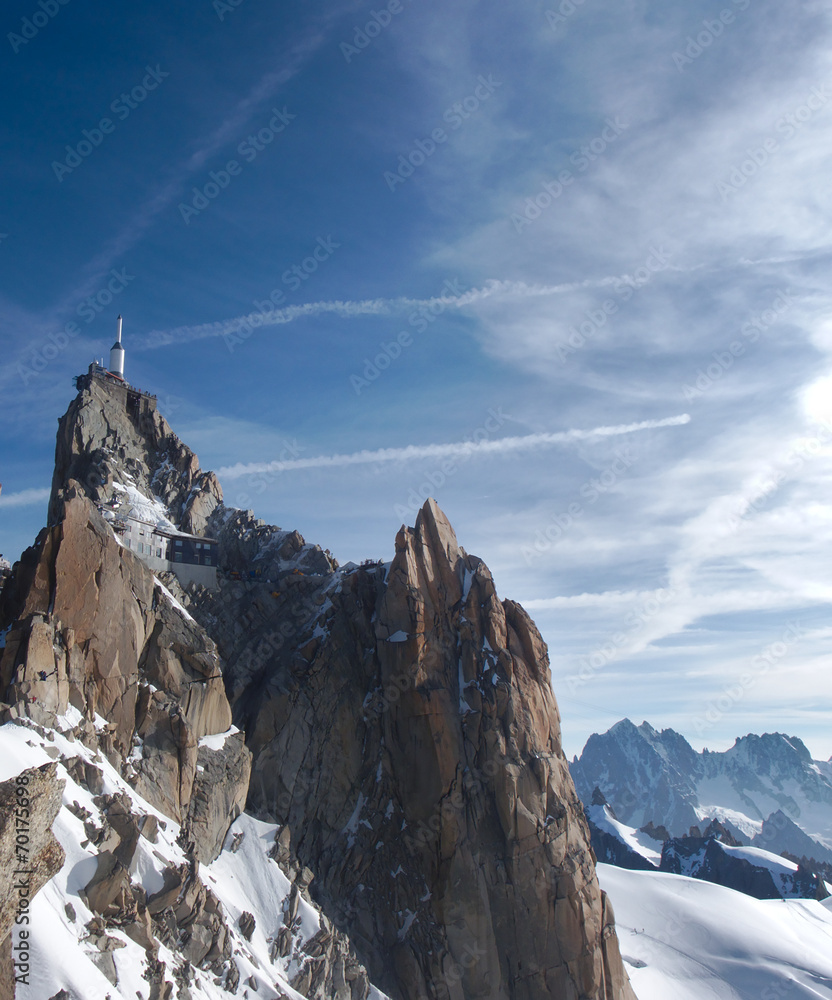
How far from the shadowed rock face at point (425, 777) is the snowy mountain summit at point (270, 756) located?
9.8 inches

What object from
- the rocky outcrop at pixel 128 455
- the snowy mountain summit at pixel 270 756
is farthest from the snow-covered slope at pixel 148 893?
the rocky outcrop at pixel 128 455

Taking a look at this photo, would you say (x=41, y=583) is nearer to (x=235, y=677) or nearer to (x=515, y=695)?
(x=235, y=677)

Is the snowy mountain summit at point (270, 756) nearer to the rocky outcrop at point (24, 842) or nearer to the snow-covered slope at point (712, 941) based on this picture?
the rocky outcrop at point (24, 842)

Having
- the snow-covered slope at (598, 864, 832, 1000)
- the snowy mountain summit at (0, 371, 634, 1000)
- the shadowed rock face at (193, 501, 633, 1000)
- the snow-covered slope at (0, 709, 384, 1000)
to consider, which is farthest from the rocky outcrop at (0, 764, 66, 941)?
the snow-covered slope at (598, 864, 832, 1000)

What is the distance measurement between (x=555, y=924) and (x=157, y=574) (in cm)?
5693

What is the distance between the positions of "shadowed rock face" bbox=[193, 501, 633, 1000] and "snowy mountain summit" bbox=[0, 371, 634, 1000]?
25 cm

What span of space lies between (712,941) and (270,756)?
392 ft

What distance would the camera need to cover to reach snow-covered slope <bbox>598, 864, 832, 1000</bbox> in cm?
12575

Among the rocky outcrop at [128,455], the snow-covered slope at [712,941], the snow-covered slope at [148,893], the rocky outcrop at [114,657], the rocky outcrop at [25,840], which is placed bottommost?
the snow-covered slope at [712,941]

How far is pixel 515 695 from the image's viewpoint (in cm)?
8238

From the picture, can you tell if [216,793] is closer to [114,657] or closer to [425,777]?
[114,657]

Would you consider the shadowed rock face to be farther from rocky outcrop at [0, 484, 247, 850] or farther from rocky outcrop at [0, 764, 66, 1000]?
rocky outcrop at [0, 764, 66, 1000]

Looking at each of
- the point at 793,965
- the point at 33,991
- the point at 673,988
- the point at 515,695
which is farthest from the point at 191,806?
the point at 793,965

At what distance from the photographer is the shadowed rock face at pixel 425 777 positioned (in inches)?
2859
